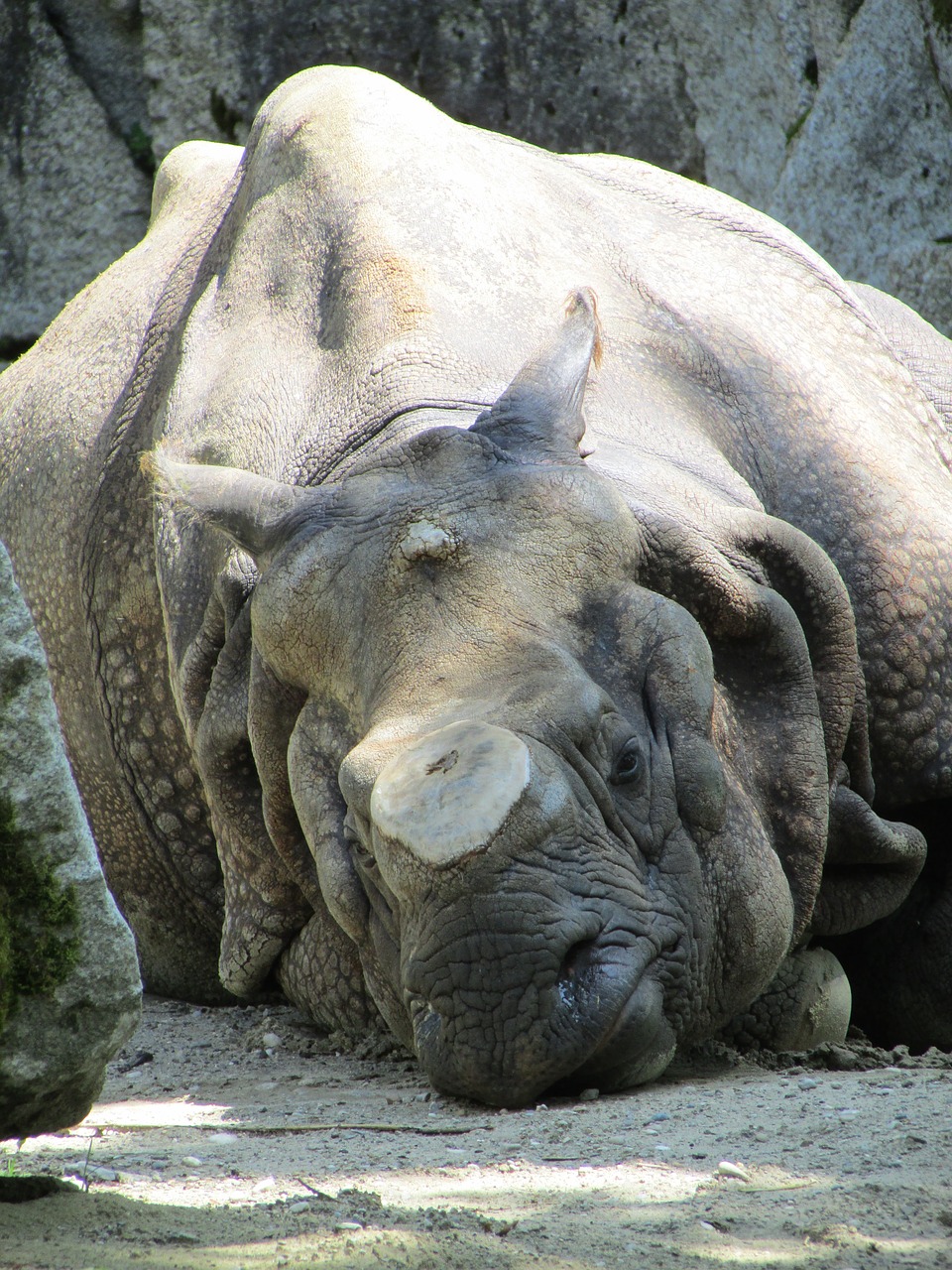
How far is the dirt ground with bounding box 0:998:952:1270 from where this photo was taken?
8.81 feet

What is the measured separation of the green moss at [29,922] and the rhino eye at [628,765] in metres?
1.76

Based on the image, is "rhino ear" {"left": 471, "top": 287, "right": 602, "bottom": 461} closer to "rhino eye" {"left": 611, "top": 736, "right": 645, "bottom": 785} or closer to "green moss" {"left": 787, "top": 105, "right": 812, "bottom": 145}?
"rhino eye" {"left": 611, "top": 736, "right": 645, "bottom": 785}

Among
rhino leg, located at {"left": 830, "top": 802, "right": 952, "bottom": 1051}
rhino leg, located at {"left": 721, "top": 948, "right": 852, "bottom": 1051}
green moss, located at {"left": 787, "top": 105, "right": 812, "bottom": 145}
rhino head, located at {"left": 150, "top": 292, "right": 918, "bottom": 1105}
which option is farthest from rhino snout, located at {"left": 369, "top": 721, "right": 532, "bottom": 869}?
green moss, located at {"left": 787, "top": 105, "right": 812, "bottom": 145}

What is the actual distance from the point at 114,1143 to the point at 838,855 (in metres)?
2.38

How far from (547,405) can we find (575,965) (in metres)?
1.59

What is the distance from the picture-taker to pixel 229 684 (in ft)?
16.9

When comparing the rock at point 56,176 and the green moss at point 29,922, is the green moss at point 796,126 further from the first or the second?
the green moss at point 29,922

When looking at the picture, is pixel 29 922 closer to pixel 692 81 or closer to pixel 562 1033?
pixel 562 1033

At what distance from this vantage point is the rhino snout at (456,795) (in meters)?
3.80

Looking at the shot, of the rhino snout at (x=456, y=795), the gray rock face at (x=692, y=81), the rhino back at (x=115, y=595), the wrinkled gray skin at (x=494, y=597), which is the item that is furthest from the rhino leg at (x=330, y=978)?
the gray rock face at (x=692, y=81)

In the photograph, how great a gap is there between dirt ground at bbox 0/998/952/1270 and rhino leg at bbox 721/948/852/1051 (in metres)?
0.13

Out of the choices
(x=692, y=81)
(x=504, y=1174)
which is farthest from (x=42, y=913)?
(x=692, y=81)

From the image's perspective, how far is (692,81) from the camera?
973 cm

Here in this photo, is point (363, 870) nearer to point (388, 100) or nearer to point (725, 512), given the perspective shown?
point (725, 512)
